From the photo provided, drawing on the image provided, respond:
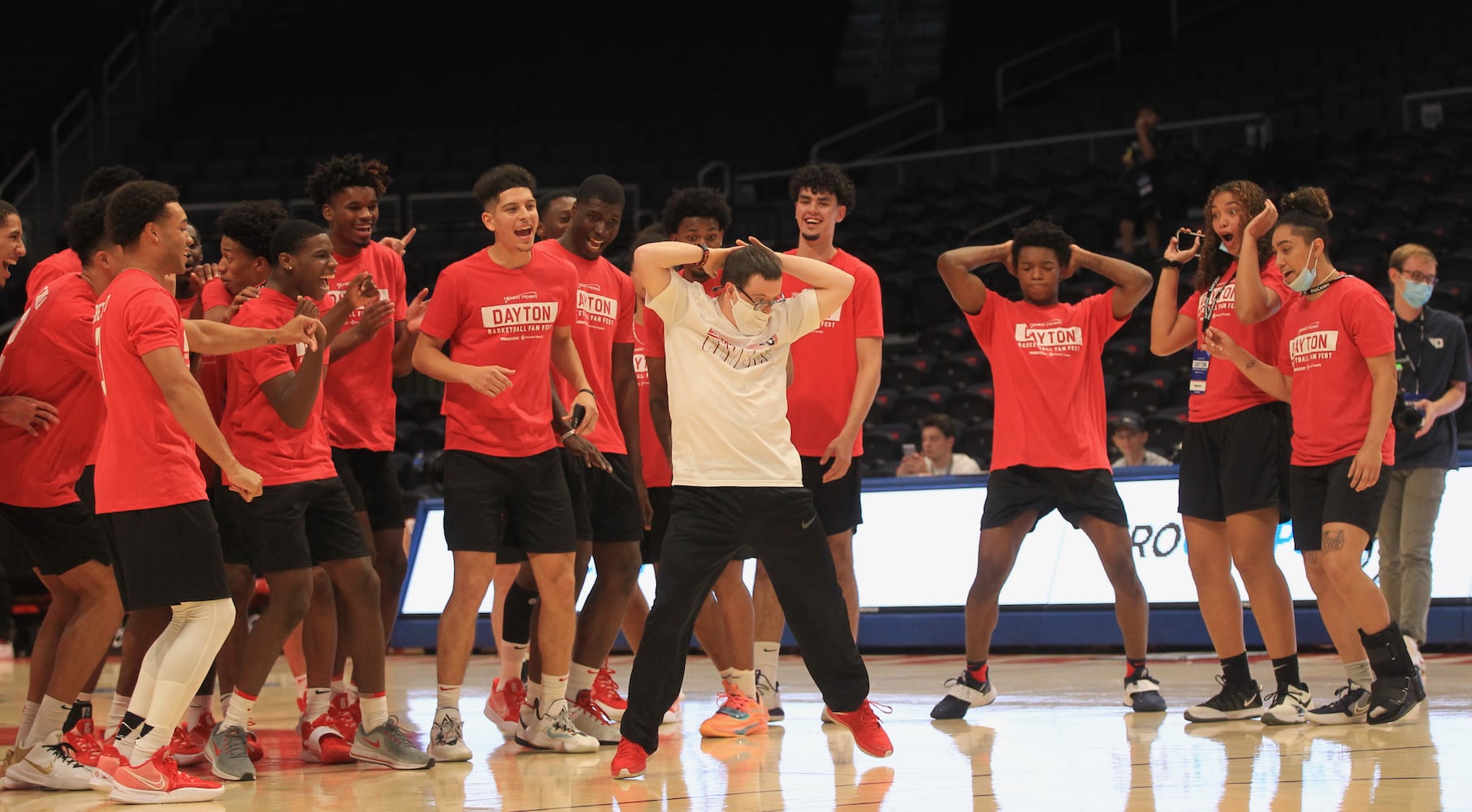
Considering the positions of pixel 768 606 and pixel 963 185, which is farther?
pixel 963 185

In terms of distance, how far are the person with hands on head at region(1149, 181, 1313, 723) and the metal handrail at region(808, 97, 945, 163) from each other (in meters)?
13.6

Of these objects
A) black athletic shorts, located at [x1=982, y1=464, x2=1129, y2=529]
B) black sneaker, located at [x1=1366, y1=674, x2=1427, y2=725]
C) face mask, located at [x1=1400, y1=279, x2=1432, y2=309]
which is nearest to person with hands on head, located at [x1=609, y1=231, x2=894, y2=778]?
black athletic shorts, located at [x1=982, y1=464, x2=1129, y2=529]

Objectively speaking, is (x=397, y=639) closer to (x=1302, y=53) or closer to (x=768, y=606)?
(x=768, y=606)

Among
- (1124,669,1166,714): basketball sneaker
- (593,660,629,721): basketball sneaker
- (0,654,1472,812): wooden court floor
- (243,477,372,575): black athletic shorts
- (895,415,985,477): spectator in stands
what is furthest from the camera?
(895,415,985,477): spectator in stands

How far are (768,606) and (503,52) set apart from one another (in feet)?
58.6

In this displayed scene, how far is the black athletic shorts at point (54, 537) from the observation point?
5.30m

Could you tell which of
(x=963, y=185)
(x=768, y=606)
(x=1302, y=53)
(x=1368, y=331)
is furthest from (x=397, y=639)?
(x=1302, y=53)

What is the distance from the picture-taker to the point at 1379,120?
53.5 ft

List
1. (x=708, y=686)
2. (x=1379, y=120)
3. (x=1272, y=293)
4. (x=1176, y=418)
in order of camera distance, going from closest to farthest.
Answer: (x=1272, y=293), (x=708, y=686), (x=1176, y=418), (x=1379, y=120)

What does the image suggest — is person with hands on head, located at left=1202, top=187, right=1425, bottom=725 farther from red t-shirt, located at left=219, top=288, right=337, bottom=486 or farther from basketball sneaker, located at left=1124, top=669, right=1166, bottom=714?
red t-shirt, located at left=219, top=288, right=337, bottom=486

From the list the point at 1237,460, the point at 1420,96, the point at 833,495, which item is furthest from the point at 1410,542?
the point at 1420,96

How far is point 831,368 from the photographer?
6.43m

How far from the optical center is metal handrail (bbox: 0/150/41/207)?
18.7m

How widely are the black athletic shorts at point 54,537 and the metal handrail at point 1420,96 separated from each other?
1306 centimetres
